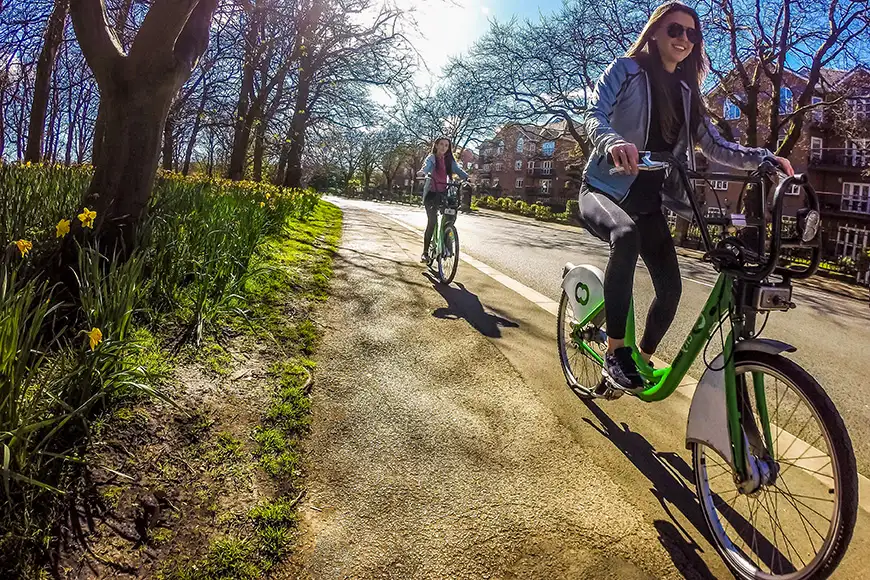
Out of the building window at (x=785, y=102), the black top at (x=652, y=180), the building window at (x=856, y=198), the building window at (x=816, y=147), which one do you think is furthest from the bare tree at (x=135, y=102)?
the building window at (x=816, y=147)

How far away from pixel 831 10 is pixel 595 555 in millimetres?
18845

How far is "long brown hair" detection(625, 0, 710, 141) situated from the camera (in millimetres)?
2428

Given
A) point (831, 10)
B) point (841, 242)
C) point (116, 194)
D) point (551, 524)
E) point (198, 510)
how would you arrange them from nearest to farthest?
point (198, 510) < point (551, 524) < point (116, 194) < point (831, 10) < point (841, 242)

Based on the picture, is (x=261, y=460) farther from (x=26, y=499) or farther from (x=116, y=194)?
(x=116, y=194)

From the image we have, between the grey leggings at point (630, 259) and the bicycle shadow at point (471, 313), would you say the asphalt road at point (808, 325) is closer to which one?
the grey leggings at point (630, 259)

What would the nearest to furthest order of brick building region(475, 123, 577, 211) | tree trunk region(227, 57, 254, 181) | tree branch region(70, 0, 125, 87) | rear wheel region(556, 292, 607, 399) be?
rear wheel region(556, 292, 607, 399) < tree branch region(70, 0, 125, 87) < tree trunk region(227, 57, 254, 181) < brick building region(475, 123, 577, 211)

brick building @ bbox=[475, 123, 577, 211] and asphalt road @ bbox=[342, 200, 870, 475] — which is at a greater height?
brick building @ bbox=[475, 123, 577, 211]

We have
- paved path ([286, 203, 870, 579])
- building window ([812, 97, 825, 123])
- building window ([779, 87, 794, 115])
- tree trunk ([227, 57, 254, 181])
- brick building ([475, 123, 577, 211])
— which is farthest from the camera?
brick building ([475, 123, 577, 211])

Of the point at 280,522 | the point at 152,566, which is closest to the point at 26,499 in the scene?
the point at 152,566

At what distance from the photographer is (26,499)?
1.35m

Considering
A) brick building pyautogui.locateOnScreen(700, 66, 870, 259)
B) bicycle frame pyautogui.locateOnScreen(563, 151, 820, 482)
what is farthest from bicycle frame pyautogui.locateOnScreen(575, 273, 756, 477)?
brick building pyautogui.locateOnScreen(700, 66, 870, 259)

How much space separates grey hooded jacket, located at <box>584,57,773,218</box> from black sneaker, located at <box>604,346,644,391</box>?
73cm

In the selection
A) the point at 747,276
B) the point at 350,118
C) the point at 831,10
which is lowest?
the point at 747,276

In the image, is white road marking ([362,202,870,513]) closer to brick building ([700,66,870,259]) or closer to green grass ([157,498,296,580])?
green grass ([157,498,296,580])
